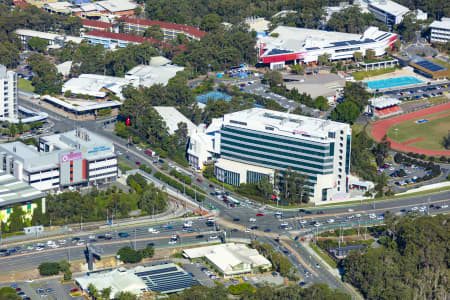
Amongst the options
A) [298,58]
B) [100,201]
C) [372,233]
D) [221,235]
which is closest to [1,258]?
[100,201]

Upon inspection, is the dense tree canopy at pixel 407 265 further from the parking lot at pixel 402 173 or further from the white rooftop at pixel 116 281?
the white rooftop at pixel 116 281

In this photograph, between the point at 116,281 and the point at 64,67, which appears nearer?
the point at 116,281

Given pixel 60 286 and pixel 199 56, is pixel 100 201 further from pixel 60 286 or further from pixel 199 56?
pixel 199 56

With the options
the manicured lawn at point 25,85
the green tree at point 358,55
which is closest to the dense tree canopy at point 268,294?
the manicured lawn at point 25,85

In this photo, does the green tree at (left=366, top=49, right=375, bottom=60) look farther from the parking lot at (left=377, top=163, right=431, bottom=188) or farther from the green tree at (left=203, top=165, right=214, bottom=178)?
the green tree at (left=203, top=165, right=214, bottom=178)

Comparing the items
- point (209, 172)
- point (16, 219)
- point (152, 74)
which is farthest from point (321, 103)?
point (16, 219)

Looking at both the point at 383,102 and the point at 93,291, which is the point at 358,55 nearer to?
the point at 383,102
